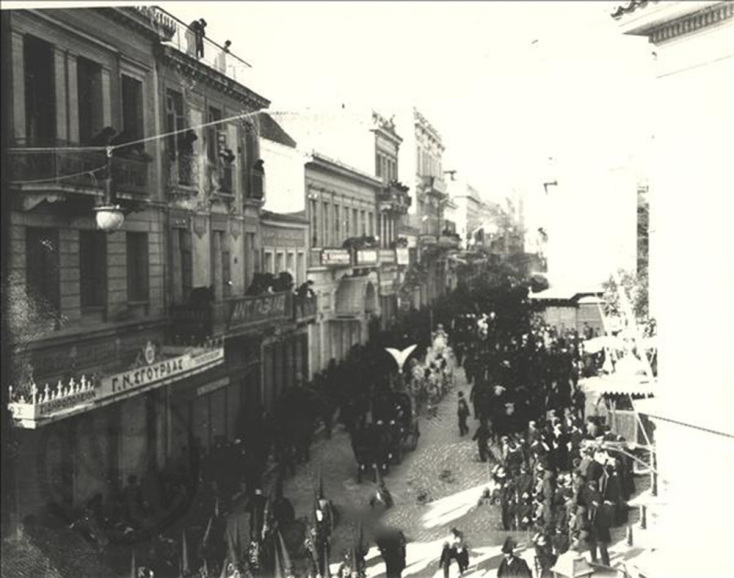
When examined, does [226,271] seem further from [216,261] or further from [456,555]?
[456,555]

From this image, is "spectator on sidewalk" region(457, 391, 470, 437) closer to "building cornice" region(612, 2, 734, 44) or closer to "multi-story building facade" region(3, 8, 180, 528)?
"multi-story building facade" region(3, 8, 180, 528)

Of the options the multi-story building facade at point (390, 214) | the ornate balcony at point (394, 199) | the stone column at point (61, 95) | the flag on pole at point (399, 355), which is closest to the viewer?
the stone column at point (61, 95)

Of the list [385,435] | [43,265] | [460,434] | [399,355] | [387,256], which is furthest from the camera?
[387,256]

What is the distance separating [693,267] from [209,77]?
8.77 metres

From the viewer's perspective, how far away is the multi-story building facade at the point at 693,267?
8.39m

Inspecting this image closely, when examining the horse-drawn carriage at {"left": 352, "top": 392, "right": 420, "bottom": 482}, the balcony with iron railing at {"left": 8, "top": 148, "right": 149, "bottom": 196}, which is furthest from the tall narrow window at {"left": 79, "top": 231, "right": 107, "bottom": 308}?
the horse-drawn carriage at {"left": 352, "top": 392, "right": 420, "bottom": 482}

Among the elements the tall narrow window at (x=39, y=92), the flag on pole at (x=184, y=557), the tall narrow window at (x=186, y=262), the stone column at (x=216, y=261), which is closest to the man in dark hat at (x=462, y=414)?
the stone column at (x=216, y=261)

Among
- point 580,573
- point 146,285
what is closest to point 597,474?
point 580,573

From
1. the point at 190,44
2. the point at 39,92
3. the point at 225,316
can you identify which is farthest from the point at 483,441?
the point at 39,92

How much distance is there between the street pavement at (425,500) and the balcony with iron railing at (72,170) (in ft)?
18.2

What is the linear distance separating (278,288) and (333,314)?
2030 millimetres

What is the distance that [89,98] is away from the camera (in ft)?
38.2

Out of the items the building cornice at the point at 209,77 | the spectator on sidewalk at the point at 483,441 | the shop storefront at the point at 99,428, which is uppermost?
the building cornice at the point at 209,77

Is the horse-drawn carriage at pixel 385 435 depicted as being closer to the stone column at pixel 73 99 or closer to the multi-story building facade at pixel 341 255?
the multi-story building facade at pixel 341 255
